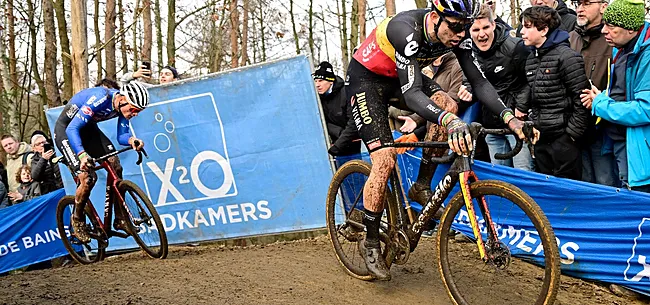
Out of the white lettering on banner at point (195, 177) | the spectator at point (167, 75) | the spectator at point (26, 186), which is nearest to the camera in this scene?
the white lettering on banner at point (195, 177)

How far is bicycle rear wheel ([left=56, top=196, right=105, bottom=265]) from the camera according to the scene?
720 centimetres

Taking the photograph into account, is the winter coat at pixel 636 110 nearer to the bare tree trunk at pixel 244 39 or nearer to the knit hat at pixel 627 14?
the knit hat at pixel 627 14

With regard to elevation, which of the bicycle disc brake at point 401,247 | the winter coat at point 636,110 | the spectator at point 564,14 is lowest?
the bicycle disc brake at point 401,247

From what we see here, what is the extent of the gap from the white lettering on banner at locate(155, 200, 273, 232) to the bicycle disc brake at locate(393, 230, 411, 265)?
9.53 ft

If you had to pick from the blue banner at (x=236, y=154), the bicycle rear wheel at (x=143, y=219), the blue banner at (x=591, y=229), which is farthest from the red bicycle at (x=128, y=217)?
the blue banner at (x=591, y=229)

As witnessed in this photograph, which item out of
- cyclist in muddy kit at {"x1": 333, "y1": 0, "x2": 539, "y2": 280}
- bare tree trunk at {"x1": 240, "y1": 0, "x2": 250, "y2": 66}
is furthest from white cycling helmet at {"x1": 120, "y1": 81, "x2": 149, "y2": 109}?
bare tree trunk at {"x1": 240, "y1": 0, "x2": 250, "y2": 66}

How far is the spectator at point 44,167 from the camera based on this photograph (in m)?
8.77

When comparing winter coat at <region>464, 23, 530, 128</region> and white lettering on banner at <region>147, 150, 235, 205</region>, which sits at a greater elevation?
winter coat at <region>464, 23, 530, 128</region>

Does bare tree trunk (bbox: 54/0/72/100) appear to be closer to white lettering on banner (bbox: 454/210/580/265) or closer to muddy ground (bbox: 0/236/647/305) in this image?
muddy ground (bbox: 0/236/647/305)

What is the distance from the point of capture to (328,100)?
7004 millimetres

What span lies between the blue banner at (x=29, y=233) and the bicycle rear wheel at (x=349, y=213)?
17.8 ft

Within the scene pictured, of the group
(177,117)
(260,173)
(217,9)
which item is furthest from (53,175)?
(217,9)

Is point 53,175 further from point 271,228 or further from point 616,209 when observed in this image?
point 616,209

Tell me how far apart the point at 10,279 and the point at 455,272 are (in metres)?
4.63
